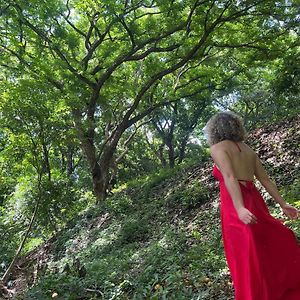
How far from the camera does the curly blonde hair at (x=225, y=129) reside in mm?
3158

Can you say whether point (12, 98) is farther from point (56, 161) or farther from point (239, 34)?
point (56, 161)

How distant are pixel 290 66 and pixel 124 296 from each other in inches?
360

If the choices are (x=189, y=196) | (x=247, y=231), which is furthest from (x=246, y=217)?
(x=189, y=196)

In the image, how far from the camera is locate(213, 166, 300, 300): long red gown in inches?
110

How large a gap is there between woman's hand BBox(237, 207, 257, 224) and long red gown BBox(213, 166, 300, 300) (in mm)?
99

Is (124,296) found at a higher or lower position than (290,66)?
lower

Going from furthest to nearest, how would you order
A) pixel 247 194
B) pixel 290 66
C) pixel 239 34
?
pixel 239 34, pixel 290 66, pixel 247 194

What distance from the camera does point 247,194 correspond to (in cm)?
310

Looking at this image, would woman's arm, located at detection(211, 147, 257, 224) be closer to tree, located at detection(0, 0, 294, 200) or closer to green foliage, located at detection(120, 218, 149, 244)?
green foliage, located at detection(120, 218, 149, 244)

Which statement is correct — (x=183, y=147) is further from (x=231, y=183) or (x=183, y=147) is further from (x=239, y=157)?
(x=231, y=183)

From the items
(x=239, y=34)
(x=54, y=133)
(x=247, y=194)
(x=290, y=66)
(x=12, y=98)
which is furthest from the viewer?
(x=239, y=34)

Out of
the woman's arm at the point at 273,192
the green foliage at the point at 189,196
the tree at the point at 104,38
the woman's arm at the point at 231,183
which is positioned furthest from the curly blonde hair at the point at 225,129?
the tree at the point at 104,38

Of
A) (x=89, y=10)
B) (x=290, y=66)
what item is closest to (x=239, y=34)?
(x=290, y=66)

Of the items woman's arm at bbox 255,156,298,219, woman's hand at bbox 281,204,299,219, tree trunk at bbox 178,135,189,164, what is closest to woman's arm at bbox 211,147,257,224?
woman's arm at bbox 255,156,298,219
